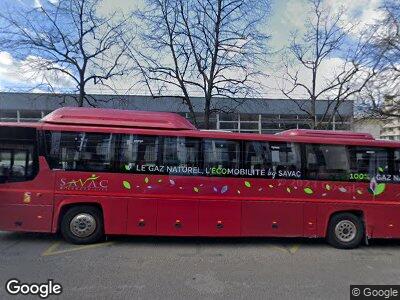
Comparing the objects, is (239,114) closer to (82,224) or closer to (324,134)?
(324,134)

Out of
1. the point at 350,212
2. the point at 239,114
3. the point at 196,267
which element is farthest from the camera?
the point at 239,114

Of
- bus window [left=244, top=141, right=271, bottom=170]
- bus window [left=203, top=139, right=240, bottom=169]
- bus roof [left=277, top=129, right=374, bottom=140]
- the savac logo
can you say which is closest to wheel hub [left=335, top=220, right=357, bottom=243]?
bus roof [left=277, top=129, right=374, bottom=140]

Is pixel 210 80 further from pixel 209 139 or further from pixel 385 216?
pixel 385 216

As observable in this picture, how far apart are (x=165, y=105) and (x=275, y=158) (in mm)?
15530

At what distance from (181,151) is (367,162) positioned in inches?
163

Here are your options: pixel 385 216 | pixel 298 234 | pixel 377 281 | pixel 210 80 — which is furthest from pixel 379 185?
pixel 210 80

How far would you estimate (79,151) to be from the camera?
7516mm

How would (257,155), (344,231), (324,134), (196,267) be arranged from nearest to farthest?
(196,267) → (257,155) → (344,231) → (324,134)

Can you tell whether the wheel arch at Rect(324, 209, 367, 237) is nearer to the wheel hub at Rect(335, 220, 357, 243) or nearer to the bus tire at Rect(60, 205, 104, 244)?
the wheel hub at Rect(335, 220, 357, 243)

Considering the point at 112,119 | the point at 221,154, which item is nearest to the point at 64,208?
the point at 112,119

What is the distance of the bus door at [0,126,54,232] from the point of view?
7.43 metres

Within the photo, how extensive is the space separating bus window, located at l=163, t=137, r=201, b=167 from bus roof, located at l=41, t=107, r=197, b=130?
32cm

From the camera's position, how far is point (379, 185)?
7.96 m

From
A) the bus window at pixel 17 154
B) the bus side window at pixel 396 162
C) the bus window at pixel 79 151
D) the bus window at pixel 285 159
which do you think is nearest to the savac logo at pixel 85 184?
the bus window at pixel 79 151
